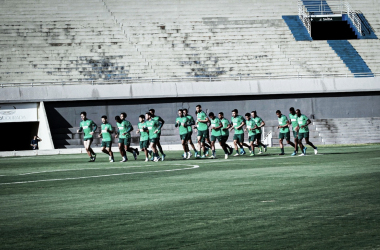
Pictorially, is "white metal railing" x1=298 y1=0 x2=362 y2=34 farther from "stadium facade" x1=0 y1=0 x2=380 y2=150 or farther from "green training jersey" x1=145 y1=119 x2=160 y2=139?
"green training jersey" x1=145 y1=119 x2=160 y2=139

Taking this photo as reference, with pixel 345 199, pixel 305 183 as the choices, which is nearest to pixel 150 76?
pixel 305 183

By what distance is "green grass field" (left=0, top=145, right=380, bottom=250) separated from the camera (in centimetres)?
574

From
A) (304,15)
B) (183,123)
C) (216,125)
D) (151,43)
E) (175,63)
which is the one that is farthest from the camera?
(304,15)

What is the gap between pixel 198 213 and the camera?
7590 mm

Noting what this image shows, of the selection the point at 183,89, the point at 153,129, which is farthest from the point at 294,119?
the point at 183,89

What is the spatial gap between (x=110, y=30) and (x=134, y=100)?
23.8 ft

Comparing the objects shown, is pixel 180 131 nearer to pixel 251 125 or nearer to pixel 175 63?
pixel 251 125

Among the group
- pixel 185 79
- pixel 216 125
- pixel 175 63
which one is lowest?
pixel 216 125

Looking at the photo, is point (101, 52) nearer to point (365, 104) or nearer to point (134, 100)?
point (134, 100)

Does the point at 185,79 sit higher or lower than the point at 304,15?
lower

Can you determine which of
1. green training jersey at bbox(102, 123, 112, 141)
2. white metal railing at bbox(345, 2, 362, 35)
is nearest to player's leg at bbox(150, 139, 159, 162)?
green training jersey at bbox(102, 123, 112, 141)

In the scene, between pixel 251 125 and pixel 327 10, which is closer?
pixel 251 125

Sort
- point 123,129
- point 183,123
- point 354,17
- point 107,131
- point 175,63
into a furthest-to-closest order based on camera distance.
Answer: point 354,17 < point 175,63 < point 183,123 < point 107,131 < point 123,129

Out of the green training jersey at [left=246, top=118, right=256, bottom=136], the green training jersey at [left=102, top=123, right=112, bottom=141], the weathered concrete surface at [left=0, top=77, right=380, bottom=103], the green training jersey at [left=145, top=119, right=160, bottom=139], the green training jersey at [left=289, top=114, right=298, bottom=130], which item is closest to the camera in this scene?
the green training jersey at [left=145, top=119, right=160, bottom=139]
